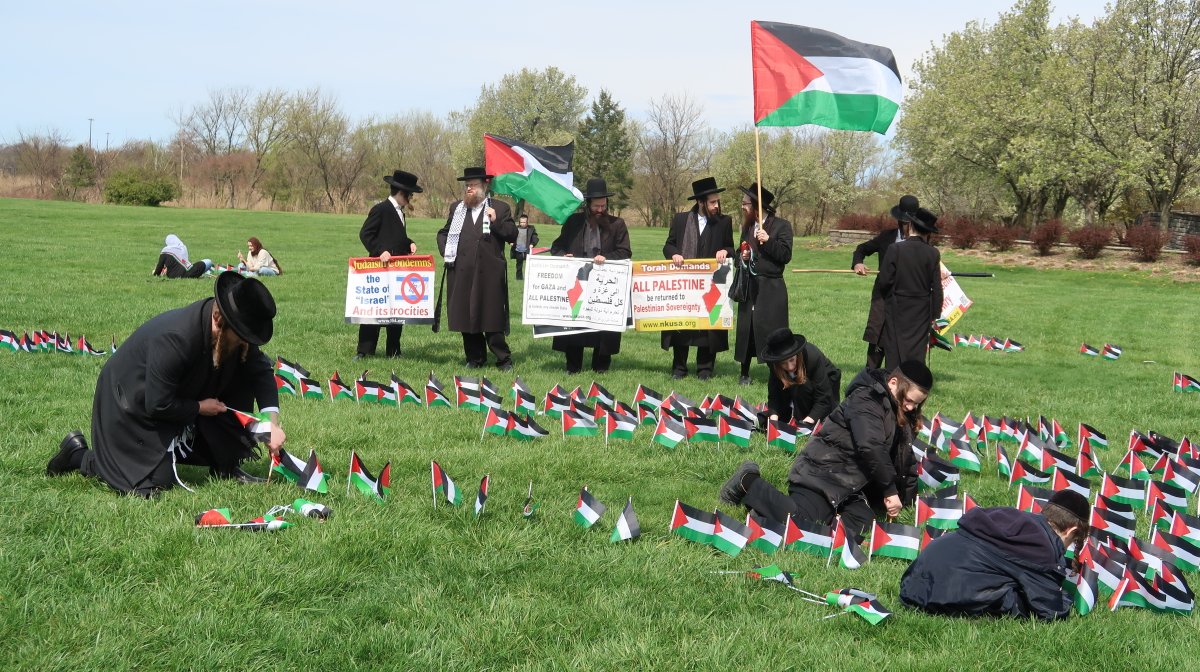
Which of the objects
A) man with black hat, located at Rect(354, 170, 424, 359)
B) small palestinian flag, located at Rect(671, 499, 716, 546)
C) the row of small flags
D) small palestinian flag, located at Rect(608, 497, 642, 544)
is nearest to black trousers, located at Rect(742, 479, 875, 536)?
small palestinian flag, located at Rect(671, 499, 716, 546)

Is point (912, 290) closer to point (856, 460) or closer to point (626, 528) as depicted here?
point (856, 460)

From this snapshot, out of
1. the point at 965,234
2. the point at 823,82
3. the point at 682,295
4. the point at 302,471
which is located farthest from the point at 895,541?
the point at 965,234

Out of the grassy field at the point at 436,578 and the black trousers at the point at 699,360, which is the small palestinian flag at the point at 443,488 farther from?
the black trousers at the point at 699,360

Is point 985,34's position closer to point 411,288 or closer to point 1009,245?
point 1009,245

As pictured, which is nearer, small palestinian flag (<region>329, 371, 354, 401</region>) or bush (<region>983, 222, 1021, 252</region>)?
small palestinian flag (<region>329, 371, 354, 401</region>)

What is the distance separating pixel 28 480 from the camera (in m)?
6.23

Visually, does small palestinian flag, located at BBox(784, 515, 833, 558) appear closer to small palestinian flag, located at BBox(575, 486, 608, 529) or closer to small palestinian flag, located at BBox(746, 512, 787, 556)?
small palestinian flag, located at BBox(746, 512, 787, 556)

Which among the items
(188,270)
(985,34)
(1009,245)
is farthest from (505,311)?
(985,34)

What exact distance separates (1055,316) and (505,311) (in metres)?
13.3

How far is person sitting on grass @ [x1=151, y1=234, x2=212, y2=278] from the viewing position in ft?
69.6

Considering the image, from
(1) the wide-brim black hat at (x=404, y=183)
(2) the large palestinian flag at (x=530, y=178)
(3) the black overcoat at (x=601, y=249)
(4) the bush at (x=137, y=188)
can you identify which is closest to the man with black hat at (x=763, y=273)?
(3) the black overcoat at (x=601, y=249)

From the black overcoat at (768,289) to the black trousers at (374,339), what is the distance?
4.08 meters

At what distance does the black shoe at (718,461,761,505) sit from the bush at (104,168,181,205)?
5836 cm

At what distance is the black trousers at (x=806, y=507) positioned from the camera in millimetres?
6301
